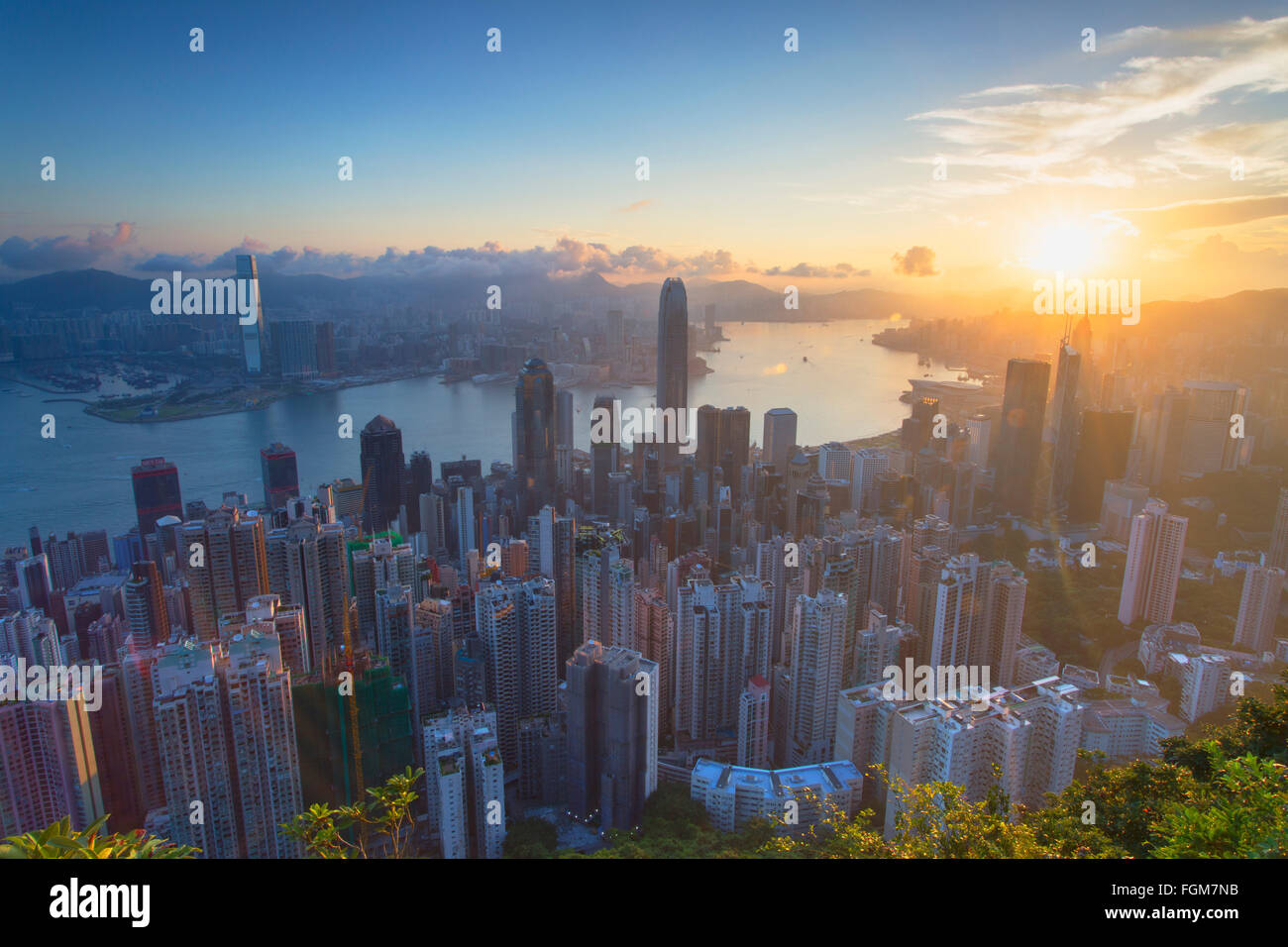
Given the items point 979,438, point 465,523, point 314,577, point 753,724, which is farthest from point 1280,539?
point 314,577

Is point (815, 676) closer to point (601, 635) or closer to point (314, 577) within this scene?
point (601, 635)

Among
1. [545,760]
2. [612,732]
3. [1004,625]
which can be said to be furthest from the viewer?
[1004,625]

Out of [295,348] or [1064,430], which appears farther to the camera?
[1064,430]

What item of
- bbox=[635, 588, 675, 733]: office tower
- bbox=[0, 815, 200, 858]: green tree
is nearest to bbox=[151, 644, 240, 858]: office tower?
bbox=[0, 815, 200, 858]: green tree

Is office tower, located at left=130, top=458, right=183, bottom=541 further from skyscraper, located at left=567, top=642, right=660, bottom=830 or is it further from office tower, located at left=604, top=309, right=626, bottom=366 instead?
office tower, located at left=604, top=309, right=626, bottom=366

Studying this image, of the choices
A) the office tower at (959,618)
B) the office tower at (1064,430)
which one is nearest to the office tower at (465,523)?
the office tower at (959,618)

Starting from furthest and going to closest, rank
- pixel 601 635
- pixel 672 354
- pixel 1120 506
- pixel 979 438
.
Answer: pixel 672 354
pixel 979 438
pixel 1120 506
pixel 601 635

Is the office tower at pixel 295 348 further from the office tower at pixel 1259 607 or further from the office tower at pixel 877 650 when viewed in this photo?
the office tower at pixel 1259 607
